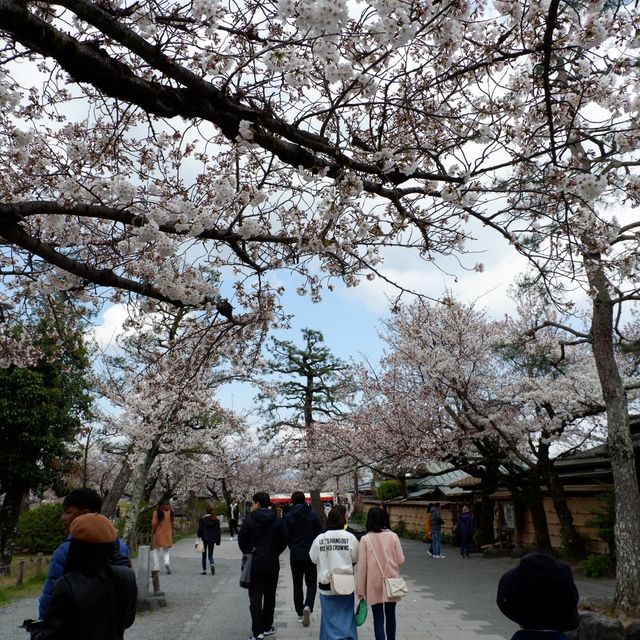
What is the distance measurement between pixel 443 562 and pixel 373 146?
14.5 m

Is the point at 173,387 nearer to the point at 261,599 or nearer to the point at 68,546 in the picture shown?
the point at 261,599

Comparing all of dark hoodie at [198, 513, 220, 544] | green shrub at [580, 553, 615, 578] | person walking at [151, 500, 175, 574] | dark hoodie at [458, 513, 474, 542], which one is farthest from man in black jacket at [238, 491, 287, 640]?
dark hoodie at [458, 513, 474, 542]

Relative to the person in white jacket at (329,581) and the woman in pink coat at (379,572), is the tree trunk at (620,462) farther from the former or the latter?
the person in white jacket at (329,581)

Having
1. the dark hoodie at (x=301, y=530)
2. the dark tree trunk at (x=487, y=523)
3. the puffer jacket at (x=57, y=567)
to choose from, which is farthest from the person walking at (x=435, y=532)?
the puffer jacket at (x=57, y=567)

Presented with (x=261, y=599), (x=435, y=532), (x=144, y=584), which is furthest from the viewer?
(x=435, y=532)

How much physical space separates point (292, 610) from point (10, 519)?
11.9 meters

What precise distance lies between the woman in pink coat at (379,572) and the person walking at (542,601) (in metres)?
3.54

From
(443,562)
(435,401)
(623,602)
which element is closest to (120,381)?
(435,401)

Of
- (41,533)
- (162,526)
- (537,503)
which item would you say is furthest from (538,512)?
(41,533)

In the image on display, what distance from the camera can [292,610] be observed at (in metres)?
8.95

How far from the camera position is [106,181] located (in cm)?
474

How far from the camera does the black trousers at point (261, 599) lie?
21.7 feet

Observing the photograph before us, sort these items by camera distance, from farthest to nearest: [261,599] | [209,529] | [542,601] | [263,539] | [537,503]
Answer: [537,503] → [209,529] → [263,539] → [261,599] → [542,601]

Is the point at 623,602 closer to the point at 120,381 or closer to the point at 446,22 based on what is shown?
the point at 446,22
